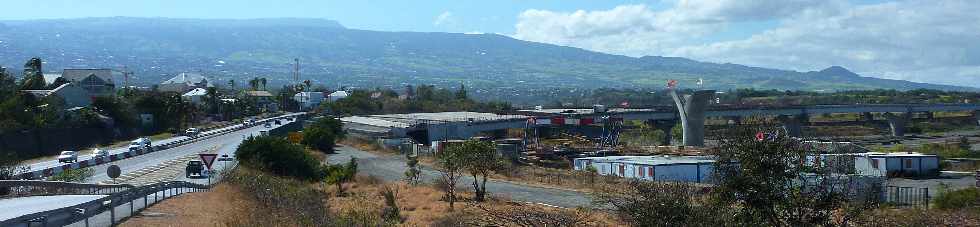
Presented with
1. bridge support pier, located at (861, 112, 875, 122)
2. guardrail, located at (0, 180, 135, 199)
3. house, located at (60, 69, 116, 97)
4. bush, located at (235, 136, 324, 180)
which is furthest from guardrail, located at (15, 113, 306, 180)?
bridge support pier, located at (861, 112, 875, 122)

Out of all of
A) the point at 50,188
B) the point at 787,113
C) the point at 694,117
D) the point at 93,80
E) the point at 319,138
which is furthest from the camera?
the point at 787,113

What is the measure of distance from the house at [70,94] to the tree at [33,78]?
18.8 ft

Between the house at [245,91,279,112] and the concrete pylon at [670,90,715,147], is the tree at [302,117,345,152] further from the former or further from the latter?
the house at [245,91,279,112]

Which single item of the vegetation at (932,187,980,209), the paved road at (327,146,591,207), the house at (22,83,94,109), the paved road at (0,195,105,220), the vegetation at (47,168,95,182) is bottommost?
the paved road at (327,146,591,207)

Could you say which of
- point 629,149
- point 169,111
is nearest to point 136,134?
point 169,111

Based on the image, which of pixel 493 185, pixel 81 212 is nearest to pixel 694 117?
pixel 493 185

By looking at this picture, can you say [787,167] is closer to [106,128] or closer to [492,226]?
[492,226]

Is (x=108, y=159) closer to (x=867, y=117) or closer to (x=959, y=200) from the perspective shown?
(x=959, y=200)

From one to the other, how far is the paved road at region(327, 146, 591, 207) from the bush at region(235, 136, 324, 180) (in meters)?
7.77

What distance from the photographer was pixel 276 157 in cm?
4609

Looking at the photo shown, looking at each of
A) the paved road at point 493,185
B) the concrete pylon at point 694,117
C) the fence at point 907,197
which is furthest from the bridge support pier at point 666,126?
the fence at point 907,197

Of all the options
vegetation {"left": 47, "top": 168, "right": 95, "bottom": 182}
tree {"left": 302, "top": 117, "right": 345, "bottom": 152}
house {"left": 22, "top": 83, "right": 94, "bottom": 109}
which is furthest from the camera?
house {"left": 22, "top": 83, "right": 94, "bottom": 109}

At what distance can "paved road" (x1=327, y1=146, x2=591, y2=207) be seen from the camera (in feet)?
132

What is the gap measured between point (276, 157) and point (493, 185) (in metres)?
10.9
